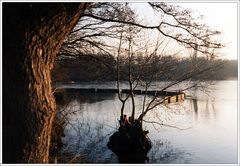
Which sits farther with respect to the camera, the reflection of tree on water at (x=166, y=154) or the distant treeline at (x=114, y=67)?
the reflection of tree on water at (x=166, y=154)

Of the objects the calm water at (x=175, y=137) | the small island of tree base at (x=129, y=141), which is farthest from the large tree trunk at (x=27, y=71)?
the small island of tree base at (x=129, y=141)

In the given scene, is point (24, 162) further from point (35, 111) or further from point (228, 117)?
point (228, 117)

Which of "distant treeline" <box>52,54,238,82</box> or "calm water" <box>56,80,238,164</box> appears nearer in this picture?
"distant treeline" <box>52,54,238,82</box>

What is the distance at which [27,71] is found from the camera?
106 inches

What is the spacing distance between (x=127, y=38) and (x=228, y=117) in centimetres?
925

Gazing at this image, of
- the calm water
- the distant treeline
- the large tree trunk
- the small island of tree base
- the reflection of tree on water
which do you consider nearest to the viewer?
the large tree trunk

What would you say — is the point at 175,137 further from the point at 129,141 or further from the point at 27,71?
the point at 27,71

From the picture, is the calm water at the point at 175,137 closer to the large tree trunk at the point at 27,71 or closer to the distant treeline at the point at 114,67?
the distant treeline at the point at 114,67

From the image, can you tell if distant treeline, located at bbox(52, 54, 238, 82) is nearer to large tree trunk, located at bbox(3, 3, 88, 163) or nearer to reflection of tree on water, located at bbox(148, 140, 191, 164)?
reflection of tree on water, located at bbox(148, 140, 191, 164)

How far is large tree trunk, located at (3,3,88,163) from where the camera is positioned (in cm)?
264

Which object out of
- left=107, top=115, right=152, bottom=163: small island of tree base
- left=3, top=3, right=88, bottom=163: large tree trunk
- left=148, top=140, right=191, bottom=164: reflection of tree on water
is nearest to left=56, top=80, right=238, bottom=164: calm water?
left=148, top=140, right=191, bottom=164: reflection of tree on water

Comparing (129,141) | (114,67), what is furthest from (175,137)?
(114,67)

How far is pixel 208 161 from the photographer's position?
35.0 ft

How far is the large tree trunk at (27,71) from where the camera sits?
8.68ft
